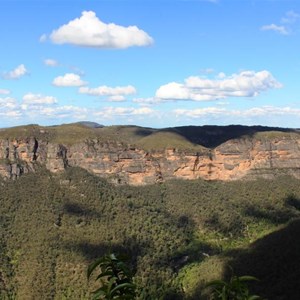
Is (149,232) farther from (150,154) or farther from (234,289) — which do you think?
(234,289)

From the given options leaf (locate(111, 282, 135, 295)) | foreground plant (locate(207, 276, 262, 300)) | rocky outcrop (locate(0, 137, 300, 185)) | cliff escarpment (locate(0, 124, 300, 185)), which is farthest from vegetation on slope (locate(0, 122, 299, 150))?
foreground plant (locate(207, 276, 262, 300))

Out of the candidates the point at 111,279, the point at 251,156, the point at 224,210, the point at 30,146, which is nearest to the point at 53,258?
the point at 30,146

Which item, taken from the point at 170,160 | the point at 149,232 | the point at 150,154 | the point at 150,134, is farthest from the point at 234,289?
the point at 150,134

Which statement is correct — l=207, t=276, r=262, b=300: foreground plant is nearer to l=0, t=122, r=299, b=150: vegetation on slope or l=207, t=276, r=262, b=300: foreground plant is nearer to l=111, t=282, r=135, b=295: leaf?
l=111, t=282, r=135, b=295: leaf

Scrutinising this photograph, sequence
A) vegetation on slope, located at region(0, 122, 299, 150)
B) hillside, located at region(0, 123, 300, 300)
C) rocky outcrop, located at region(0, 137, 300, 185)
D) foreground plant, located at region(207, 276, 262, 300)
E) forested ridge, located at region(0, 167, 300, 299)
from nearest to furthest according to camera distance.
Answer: foreground plant, located at region(207, 276, 262, 300), forested ridge, located at region(0, 167, 300, 299), hillside, located at region(0, 123, 300, 300), rocky outcrop, located at region(0, 137, 300, 185), vegetation on slope, located at region(0, 122, 299, 150)

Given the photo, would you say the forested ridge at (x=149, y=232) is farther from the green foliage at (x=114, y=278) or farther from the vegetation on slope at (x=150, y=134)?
the green foliage at (x=114, y=278)

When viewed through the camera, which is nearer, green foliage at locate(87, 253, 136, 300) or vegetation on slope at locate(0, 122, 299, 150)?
green foliage at locate(87, 253, 136, 300)

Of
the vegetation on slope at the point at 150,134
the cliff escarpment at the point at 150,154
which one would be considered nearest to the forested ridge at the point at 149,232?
the cliff escarpment at the point at 150,154
